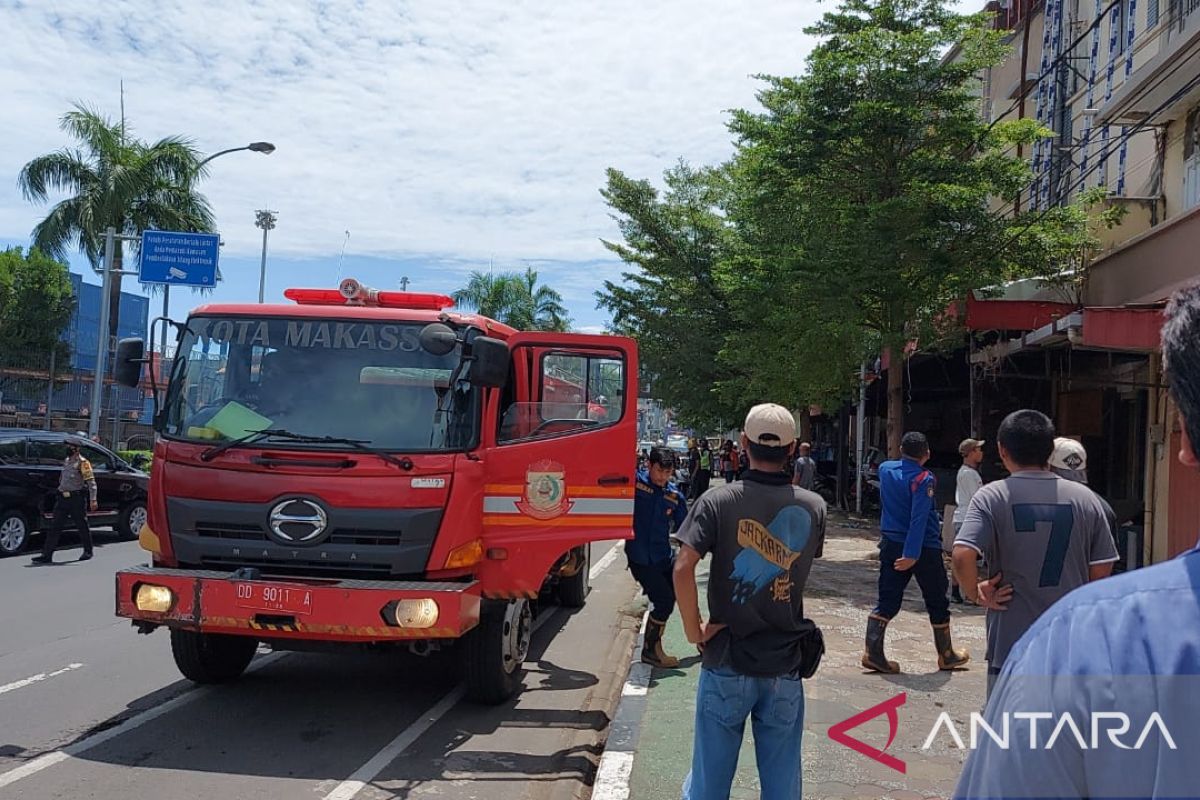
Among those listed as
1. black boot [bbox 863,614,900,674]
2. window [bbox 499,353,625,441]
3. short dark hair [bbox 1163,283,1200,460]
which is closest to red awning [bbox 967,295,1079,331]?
black boot [bbox 863,614,900,674]

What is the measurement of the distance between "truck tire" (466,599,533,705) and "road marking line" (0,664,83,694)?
10.2 feet

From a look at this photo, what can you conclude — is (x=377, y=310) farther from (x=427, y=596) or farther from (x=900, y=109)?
(x=900, y=109)

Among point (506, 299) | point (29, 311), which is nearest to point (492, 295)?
point (506, 299)

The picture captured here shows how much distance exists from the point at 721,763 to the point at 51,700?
500cm

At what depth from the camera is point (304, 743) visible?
5590 millimetres

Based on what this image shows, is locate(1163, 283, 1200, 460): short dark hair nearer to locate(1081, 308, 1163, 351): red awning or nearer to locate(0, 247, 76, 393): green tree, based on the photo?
locate(1081, 308, 1163, 351): red awning

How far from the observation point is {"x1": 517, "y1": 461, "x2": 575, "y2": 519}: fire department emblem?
617 centimetres

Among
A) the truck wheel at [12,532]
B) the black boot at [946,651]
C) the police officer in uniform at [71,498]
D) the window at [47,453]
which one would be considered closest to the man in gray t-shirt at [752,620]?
the black boot at [946,651]

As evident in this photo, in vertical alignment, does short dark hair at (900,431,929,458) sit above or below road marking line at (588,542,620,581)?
above

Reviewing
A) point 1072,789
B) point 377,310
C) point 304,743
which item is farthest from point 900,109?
point 1072,789

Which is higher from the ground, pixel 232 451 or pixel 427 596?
pixel 232 451

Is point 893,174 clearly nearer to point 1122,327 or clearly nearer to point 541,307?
point 1122,327

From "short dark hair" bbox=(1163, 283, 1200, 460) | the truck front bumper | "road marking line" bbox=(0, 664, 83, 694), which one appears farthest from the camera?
"road marking line" bbox=(0, 664, 83, 694)

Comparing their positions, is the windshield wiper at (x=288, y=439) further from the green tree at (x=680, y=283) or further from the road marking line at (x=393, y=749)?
the green tree at (x=680, y=283)
